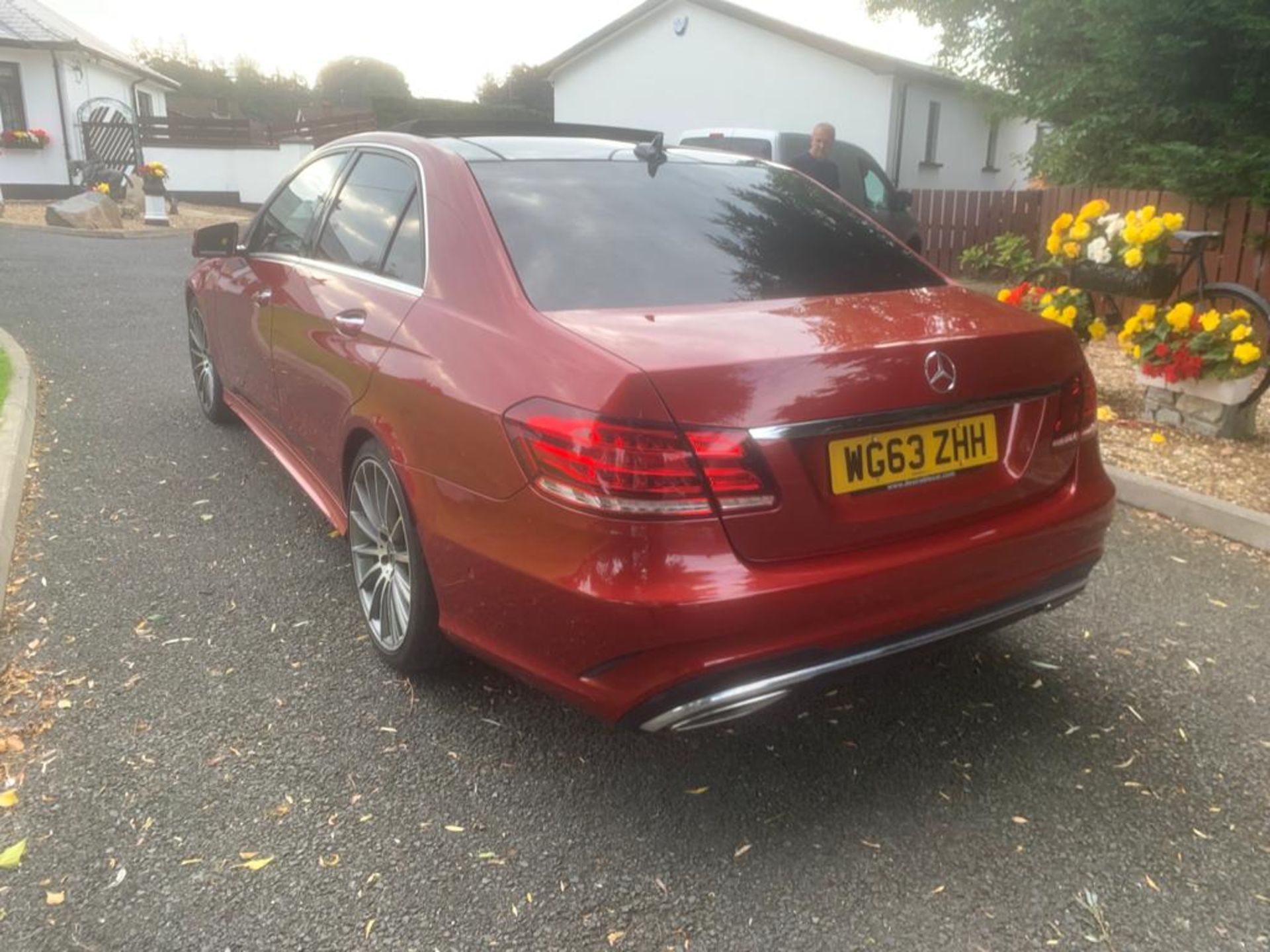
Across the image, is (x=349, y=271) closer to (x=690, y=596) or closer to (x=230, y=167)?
(x=690, y=596)

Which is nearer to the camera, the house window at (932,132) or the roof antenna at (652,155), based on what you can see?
the roof antenna at (652,155)

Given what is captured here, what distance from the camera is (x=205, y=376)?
19.7ft

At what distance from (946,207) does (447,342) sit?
13218 millimetres

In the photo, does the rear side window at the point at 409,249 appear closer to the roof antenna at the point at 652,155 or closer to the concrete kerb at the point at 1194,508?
the roof antenna at the point at 652,155

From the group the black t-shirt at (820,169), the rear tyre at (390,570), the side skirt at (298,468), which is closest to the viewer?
the rear tyre at (390,570)

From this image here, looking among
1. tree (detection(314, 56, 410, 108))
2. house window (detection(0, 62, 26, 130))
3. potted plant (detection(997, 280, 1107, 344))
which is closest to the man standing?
potted plant (detection(997, 280, 1107, 344))

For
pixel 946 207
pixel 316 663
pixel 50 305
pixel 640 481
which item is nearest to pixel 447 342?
pixel 640 481

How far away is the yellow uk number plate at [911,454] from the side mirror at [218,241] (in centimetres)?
344

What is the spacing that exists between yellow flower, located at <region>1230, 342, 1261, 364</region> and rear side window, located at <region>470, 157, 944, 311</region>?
2930mm

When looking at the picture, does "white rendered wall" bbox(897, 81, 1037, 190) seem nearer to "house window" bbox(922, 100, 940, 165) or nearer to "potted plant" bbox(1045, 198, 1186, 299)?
"house window" bbox(922, 100, 940, 165)

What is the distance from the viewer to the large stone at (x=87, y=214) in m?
18.9

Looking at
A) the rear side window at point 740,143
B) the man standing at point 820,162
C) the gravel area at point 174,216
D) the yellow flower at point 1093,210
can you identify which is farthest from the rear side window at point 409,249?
the gravel area at point 174,216

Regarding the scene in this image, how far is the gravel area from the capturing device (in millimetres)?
19703

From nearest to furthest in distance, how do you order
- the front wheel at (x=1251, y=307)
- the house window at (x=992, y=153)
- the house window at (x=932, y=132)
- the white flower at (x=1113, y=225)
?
1. the front wheel at (x=1251, y=307)
2. the white flower at (x=1113, y=225)
3. the house window at (x=932, y=132)
4. the house window at (x=992, y=153)
